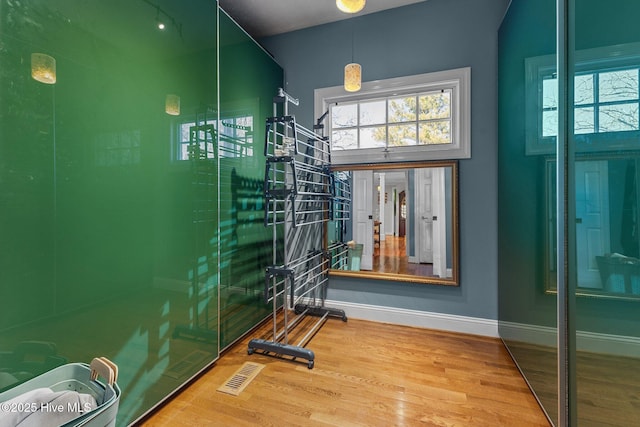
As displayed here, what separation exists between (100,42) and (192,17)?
0.66 meters

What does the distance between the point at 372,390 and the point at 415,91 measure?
2.37 meters

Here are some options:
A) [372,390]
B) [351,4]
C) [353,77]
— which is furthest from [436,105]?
[372,390]

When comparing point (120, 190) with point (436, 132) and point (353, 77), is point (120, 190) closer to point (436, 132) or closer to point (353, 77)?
point (353, 77)

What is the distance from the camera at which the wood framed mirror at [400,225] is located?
7.79ft

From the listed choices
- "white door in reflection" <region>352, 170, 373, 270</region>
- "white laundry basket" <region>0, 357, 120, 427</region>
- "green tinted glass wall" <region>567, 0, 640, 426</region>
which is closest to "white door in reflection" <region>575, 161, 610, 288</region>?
"green tinted glass wall" <region>567, 0, 640, 426</region>

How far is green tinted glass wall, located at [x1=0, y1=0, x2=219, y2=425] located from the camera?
951 millimetres

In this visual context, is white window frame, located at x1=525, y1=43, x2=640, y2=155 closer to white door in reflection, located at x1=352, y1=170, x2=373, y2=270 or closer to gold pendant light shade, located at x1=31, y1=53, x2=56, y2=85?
white door in reflection, located at x1=352, y1=170, x2=373, y2=270

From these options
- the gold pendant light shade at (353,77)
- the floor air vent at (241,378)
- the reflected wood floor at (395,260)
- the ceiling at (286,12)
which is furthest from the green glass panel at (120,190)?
the reflected wood floor at (395,260)

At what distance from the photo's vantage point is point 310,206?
2770 millimetres

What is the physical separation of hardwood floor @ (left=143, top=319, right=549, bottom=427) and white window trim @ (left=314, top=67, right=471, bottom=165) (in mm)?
1565

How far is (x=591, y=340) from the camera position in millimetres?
1052

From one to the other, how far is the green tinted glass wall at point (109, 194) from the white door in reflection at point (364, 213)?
1.36 metres

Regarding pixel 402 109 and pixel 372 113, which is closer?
pixel 402 109

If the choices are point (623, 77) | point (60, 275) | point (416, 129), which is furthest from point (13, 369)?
point (416, 129)
